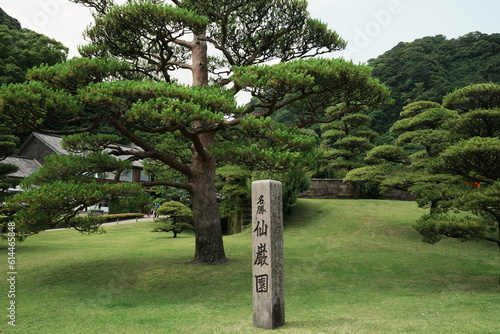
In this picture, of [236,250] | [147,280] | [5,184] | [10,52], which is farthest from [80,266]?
[10,52]

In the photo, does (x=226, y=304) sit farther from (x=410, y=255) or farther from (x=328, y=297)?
(x=410, y=255)

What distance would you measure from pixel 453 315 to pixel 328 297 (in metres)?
2.43

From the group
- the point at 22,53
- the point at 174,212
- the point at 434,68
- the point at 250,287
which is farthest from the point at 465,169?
the point at 22,53

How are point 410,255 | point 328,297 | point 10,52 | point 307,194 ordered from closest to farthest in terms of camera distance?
point 328,297, point 410,255, point 307,194, point 10,52

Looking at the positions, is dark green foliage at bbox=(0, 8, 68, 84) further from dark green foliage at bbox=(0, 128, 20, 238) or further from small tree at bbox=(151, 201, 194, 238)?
small tree at bbox=(151, 201, 194, 238)

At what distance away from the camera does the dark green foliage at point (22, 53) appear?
3228 cm

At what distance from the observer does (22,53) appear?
1341 inches

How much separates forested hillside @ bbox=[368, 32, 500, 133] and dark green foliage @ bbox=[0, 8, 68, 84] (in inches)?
1378

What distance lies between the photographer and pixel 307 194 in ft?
86.6

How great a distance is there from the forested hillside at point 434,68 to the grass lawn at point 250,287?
84.9 feet

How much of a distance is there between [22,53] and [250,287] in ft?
118

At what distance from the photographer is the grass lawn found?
5738 mm

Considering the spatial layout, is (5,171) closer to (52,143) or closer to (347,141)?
(347,141)

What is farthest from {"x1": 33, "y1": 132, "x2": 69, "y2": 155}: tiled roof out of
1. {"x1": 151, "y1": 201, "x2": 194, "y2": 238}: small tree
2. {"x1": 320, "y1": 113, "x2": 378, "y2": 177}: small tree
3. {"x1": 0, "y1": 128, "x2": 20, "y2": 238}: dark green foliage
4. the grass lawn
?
{"x1": 320, "y1": 113, "x2": 378, "y2": 177}: small tree
